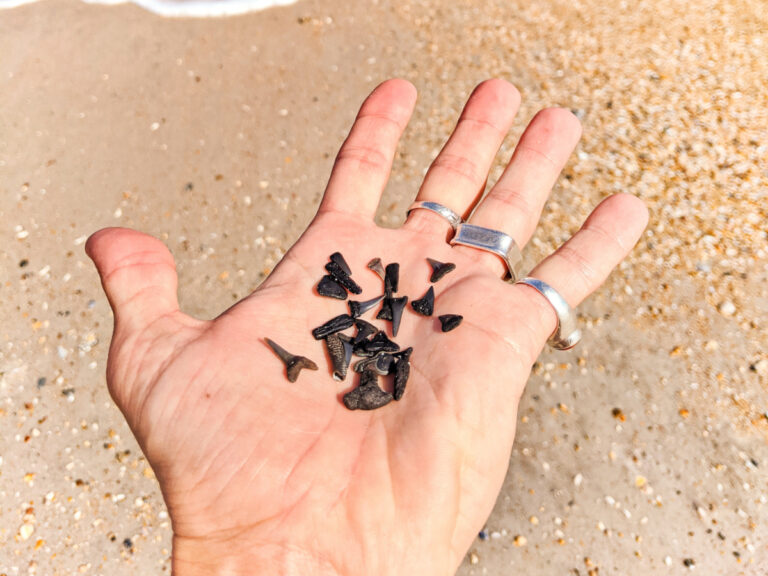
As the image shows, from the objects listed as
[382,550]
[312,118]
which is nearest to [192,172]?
[312,118]

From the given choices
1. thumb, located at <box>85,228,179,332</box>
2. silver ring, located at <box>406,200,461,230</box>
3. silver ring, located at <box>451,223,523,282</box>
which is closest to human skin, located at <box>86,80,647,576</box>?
thumb, located at <box>85,228,179,332</box>

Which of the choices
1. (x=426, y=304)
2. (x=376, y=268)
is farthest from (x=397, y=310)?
(x=376, y=268)

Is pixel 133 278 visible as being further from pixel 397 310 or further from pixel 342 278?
pixel 397 310

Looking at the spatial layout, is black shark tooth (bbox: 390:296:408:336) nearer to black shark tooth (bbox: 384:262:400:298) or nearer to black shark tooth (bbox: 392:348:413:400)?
black shark tooth (bbox: 384:262:400:298)

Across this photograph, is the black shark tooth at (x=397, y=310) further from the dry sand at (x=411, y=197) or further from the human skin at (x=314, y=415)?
the dry sand at (x=411, y=197)

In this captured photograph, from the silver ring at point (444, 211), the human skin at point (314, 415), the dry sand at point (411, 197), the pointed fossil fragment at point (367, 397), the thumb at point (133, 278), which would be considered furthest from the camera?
the dry sand at point (411, 197)

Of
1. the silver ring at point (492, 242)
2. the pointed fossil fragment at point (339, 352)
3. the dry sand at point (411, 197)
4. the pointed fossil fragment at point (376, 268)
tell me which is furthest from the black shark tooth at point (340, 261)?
the dry sand at point (411, 197)
